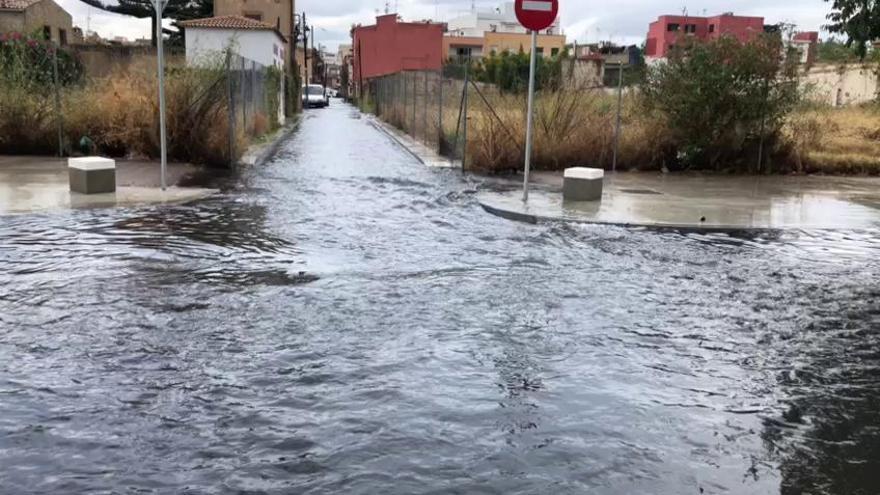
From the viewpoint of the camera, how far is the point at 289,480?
393 cm

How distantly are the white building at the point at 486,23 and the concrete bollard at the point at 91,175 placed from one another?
117 meters

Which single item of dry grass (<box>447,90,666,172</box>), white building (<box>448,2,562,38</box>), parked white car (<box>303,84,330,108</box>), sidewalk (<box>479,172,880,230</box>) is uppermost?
white building (<box>448,2,562,38</box>)

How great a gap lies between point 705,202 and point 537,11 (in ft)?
14.1

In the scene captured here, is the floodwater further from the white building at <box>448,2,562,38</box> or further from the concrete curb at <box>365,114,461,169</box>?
the white building at <box>448,2,562,38</box>

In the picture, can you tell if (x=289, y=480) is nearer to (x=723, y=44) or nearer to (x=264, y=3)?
(x=723, y=44)

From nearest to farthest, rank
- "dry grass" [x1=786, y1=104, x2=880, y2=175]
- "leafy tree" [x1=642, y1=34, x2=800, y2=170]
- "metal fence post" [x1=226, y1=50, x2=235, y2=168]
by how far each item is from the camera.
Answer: "metal fence post" [x1=226, y1=50, x2=235, y2=168] < "leafy tree" [x1=642, y1=34, x2=800, y2=170] < "dry grass" [x1=786, y1=104, x2=880, y2=175]

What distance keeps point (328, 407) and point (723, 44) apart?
48.1ft

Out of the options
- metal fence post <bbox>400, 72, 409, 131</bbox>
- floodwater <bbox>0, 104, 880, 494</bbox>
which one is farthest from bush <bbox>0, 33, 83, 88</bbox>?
metal fence post <bbox>400, 72, 409, 131</bbox>

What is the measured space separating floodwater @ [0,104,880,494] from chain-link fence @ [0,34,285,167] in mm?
6761

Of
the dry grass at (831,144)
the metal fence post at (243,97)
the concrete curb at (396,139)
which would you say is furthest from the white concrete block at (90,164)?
the dry grass at (831,144)

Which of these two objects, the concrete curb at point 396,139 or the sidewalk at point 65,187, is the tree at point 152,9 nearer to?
the concrete curb at point 396,139

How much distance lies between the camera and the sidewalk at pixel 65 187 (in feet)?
37.5

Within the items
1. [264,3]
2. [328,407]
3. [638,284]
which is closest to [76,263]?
[328,407]

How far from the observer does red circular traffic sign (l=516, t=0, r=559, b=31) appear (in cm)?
1202
